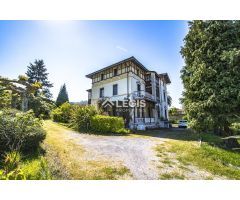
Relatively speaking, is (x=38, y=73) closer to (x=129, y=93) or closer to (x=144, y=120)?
(x=129, y=93)

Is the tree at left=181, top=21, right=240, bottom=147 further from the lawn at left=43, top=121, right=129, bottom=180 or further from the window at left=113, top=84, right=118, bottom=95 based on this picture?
the window at left=113, top=84, right=118, bottom=95

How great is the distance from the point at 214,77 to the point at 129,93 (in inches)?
409

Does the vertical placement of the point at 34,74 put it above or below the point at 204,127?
above

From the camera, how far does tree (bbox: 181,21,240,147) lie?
7422 mm

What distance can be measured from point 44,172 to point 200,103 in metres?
7.51

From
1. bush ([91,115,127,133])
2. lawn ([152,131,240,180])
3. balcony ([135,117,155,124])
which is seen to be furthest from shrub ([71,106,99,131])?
lawn ([152,131,240,180])

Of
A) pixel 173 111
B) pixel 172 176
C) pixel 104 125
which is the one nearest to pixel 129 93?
pixel 104 125

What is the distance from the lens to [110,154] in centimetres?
658

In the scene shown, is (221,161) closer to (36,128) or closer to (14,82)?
(36,128)

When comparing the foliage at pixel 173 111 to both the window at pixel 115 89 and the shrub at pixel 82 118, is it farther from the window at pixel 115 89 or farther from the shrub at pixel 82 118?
the shrub at pixel 82 118

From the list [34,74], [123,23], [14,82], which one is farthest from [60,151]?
[34,74]

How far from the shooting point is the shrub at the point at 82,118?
12805mm

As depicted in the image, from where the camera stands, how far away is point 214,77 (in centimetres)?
813

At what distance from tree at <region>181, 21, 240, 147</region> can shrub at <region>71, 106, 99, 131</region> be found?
739 cm
